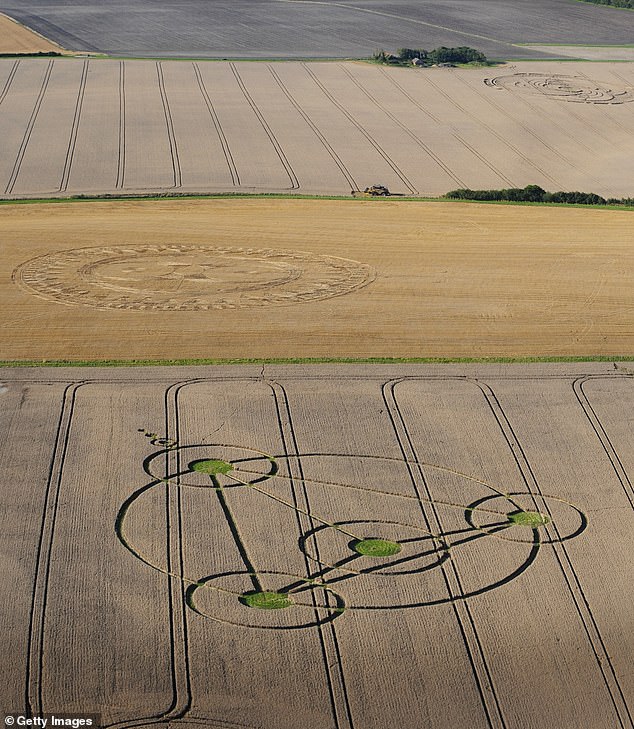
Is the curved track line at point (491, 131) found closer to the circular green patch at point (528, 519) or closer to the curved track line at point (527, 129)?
the curved track line at point (527, 129)

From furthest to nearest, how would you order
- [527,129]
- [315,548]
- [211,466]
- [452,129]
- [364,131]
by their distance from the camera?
[527,129]
[452,129]
[364,131]
[211,466]
[315,548]

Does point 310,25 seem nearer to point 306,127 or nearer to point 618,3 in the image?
point 618,3

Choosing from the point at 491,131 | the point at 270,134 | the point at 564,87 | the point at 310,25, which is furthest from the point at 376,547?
the point at 310,25

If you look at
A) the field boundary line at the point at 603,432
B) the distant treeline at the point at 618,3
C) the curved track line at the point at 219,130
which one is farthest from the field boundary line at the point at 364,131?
the distant treeline at the point at 618,3

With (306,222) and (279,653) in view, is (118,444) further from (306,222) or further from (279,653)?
(306,222)

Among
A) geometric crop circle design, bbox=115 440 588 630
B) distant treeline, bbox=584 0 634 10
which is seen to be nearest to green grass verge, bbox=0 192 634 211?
geometric crop circle design, bbox=115 440 588 630

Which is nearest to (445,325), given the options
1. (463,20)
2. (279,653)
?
(279,653)

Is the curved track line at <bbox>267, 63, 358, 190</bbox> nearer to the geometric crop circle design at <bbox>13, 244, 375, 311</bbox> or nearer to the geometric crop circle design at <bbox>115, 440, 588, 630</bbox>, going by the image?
the geometric crop circle design at <bbox>13, 244, 375, 311</bbox>
